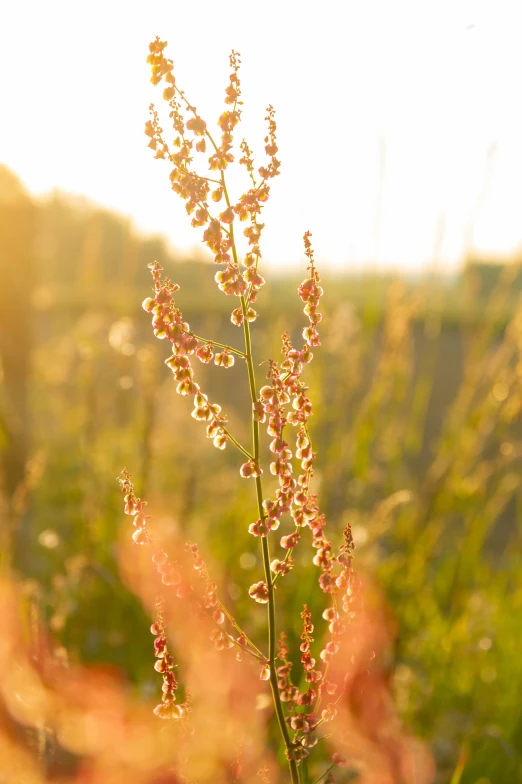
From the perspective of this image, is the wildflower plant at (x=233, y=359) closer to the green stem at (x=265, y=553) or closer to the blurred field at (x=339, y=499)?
the green stem at (x=265, y=553)

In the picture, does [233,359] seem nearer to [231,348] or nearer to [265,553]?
[231,348]

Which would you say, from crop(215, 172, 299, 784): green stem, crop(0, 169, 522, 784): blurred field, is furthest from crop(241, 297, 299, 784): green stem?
crop(0, 169, 522, 784): blurred field

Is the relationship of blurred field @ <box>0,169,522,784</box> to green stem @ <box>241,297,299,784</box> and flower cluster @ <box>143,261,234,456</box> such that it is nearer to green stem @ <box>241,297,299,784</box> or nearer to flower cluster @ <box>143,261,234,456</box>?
green stem @ <box>241,297,299,784</box>

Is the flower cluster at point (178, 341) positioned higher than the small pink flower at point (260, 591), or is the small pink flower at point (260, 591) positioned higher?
the flower cluster at point (178, 341)

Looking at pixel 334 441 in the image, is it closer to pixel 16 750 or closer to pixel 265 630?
pixel 265 630

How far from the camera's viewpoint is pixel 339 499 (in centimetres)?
418

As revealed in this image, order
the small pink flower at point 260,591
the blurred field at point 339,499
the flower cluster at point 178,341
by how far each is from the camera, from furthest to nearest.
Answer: the blurred field at point 339,499, the small pink flower at point 260,591, the flower cluster at point 178,341

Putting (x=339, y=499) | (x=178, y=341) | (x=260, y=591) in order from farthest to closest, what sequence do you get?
(x=339, y=499) → (x=260, y=591) → (x=178, y=341)

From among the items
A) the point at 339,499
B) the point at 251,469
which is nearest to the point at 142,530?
the point at 251,469

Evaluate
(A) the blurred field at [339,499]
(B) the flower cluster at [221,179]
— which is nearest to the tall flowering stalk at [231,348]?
(B) the flower cluster at [221,179]

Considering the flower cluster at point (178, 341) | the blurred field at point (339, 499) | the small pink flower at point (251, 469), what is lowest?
the blurred field at point (339, 499)

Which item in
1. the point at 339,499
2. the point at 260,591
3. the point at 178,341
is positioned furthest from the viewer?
the point at 339,499

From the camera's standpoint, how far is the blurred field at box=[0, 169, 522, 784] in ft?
10.5

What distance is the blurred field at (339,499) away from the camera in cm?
320
